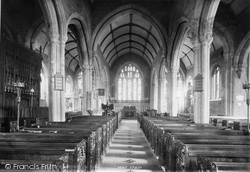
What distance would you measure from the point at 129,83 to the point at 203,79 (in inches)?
774

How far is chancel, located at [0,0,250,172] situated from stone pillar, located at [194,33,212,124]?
0.14 ft

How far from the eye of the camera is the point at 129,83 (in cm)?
2841

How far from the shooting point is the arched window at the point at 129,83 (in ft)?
92.7

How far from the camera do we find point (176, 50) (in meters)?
14.2

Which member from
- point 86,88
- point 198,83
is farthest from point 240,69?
point 86,88

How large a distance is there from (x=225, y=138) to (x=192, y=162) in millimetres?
1525

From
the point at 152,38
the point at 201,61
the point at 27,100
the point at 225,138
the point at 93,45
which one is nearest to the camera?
the point at 225,138

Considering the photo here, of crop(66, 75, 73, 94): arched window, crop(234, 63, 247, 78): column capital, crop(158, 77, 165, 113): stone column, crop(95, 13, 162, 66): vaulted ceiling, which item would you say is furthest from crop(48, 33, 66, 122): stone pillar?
crop(66, 75, 73, 94): arched window

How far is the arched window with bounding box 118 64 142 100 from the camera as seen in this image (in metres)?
28.2

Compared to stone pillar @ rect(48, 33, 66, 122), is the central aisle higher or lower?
lower

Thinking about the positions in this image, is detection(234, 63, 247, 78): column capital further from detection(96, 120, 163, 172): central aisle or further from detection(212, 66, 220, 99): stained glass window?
detection(96, 120, 163, 172): central aisle

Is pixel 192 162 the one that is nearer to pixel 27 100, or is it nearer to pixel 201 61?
pixel 201 61

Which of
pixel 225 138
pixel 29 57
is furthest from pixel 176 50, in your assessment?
pixel 225 138

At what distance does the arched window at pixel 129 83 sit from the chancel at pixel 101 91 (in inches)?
204
